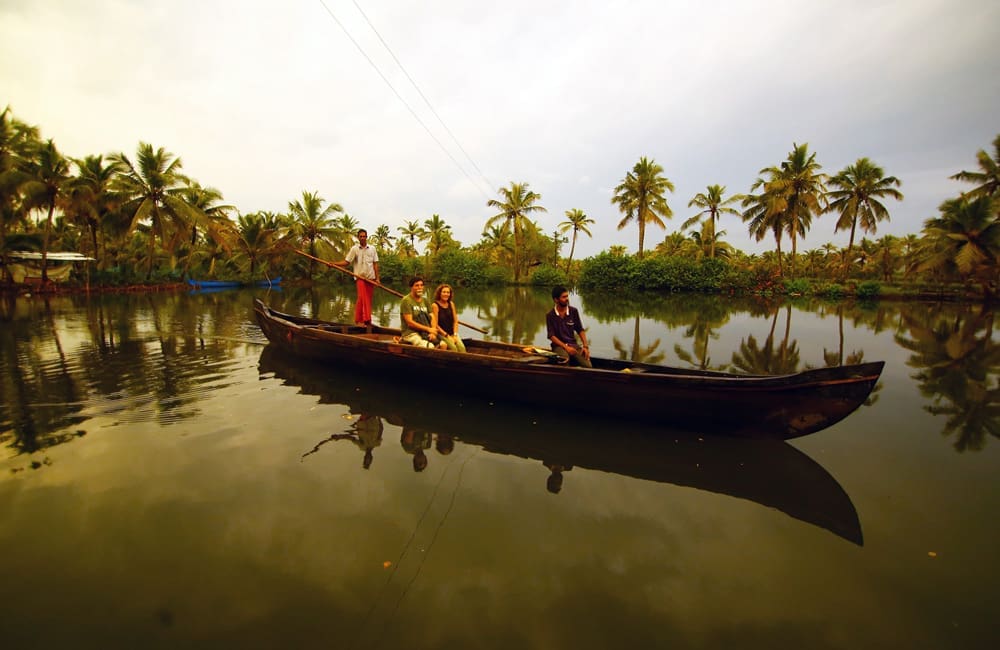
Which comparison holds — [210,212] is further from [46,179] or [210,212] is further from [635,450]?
[635,450]

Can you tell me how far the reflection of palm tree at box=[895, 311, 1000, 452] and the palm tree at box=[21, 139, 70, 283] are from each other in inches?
1192

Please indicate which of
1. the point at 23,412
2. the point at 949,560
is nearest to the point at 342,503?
the point at 949,560

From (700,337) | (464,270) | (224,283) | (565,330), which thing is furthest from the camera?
(464,270)

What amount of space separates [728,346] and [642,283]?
22.5 m

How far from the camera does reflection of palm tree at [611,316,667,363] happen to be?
8.36 m

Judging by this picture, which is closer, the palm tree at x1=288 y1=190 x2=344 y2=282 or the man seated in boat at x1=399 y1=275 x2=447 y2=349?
the man seated in boat at x1=399 y1=275 x2=447 y2=349

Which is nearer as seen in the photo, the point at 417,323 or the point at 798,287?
the point at 417,323

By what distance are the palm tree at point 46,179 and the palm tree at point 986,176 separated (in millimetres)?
45636

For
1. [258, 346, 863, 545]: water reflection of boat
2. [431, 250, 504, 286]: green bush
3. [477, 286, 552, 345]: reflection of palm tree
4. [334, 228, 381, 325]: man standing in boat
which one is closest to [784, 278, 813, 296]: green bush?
[477, 286, 552, 345]: reflection of palm tree

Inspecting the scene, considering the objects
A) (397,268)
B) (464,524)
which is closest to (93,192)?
(397,268)

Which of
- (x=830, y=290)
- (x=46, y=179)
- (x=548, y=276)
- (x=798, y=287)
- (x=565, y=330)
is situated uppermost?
(x=46, y=179)

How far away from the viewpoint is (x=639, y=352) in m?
9.07

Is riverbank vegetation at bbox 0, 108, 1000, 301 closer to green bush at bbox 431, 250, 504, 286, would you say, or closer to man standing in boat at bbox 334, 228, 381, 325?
green bush at bbox 431, 250, 504, 286

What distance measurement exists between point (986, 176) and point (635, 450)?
31.6 metres
